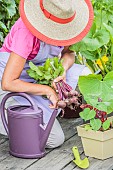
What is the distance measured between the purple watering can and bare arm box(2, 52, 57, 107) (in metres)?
0.04

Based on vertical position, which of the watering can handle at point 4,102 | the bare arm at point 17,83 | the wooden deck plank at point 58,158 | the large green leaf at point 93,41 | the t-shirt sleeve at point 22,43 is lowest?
the wooden deck plank at point 58,158

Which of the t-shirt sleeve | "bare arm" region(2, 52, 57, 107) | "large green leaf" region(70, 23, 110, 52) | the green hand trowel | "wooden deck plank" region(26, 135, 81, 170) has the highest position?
the t-shirt sleeve

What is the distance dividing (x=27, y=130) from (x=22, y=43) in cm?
46

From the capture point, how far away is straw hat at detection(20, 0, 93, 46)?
9.30 ft

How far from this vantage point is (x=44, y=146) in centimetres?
297

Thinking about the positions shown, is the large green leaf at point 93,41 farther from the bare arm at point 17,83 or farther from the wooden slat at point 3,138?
the wooden slat at point 3,138

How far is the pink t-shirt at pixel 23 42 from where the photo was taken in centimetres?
286

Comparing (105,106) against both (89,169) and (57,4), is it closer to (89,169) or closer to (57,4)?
(89,169)

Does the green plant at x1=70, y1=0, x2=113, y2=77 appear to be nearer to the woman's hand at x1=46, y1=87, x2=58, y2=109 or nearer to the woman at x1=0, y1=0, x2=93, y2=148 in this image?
the woman at x1=0, y1=0, x2=93, y2=148

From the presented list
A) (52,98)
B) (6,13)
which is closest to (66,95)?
(52,98)

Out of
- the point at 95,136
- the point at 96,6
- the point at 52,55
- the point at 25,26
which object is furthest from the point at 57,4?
the point at 96,6

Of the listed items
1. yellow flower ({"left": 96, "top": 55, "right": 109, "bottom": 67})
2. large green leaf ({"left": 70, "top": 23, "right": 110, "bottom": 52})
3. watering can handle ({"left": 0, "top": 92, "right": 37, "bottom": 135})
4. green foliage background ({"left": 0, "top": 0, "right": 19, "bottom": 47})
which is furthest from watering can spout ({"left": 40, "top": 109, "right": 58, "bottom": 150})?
green foliage background ({"left": 0, "top": 0, "right": 19, "bottom": 47})

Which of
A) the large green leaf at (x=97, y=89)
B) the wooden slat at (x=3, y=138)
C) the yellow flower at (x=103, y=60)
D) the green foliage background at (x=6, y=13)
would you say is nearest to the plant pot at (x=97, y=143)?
the large green leaf at (x=97, y=89)

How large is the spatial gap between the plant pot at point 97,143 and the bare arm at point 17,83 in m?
0.26
